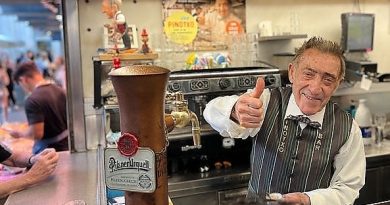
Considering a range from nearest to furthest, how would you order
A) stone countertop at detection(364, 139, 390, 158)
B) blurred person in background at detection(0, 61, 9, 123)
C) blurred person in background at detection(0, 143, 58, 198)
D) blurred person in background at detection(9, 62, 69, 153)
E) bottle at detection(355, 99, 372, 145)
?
blurred person in background at detection(0, 143, 58, 198), stone countertop at detection(364, 139, 390, 158), bottle at detection(355, 99, 372, 145), blurred person in background at detection(9, 62, 69, 153), blurred person in background at detection(0, 61, 9, 123)

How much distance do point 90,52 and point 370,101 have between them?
6.83ft

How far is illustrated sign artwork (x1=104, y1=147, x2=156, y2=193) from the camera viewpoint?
0.79 metres

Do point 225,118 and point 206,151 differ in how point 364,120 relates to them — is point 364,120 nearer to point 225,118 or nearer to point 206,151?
point 206,151

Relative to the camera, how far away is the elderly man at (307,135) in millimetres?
1521

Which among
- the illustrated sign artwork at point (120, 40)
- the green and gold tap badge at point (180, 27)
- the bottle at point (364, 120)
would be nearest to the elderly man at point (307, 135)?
the illustrated sign artwork at point (120, 40)

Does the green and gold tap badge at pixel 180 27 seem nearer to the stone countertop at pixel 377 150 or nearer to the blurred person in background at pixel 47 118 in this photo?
the blurred person in background at pixel 47 118

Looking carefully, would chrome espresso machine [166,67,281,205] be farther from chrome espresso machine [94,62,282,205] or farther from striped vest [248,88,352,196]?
striped vest [248,88,352,196]

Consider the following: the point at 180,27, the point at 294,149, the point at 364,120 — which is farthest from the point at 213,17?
the point at 294,149

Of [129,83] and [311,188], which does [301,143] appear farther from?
[129,83]

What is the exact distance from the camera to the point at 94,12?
2.53 metres

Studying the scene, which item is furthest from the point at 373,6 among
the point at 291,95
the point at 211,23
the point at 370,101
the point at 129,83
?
the point at 129,83

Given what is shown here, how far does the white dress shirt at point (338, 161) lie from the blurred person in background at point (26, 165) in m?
0.80

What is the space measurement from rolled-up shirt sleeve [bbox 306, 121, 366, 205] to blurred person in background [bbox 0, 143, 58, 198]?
1158mm

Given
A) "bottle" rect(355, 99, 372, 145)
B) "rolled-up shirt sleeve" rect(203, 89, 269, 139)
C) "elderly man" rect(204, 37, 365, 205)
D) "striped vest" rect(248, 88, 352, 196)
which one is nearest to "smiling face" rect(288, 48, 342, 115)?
"elderly man" rect(204, 37, 365, 205)
